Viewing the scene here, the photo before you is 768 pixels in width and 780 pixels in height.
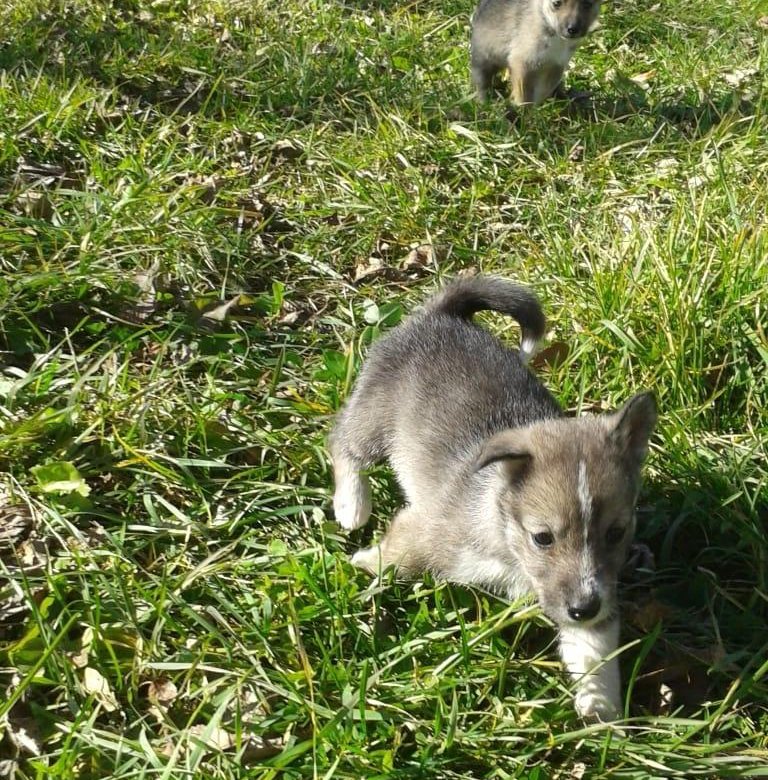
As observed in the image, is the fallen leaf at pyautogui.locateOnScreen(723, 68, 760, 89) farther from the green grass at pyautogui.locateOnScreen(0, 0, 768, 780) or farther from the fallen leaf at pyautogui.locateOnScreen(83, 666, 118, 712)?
the fallen leaf at pyautogui.locateOnScreen(83, 666, 118, 712)

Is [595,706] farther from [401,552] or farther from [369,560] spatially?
[369,560]

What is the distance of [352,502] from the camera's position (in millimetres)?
3988

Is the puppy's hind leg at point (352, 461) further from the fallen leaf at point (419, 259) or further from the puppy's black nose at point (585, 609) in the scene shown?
the fallen leaf at point (419, 259)

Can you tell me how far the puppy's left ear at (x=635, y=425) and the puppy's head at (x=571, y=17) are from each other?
4.95 metres

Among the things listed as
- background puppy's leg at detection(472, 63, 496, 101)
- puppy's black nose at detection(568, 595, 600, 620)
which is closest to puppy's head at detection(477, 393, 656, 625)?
puppy's black nose at detection(568, 595, 600, 620)

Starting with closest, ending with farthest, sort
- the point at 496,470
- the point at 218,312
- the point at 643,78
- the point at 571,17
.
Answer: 1. the point at 496,470
2. the point at 218,312
3. the point at 571,17
4. the point at 643,78

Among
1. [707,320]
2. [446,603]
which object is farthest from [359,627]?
[707,320]

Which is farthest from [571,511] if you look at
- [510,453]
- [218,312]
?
[218,312]

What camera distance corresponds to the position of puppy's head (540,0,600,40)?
7.53 metres

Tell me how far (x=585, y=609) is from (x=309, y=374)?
2.04 meters

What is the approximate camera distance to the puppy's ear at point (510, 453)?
3.19m

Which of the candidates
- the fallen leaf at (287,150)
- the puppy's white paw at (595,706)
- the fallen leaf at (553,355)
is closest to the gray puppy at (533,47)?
the fallen leaf at (287,150)

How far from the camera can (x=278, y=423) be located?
4.43 metres

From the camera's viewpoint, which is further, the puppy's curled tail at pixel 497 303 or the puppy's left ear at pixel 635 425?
the puppy's curled tail at pixel 497 303
